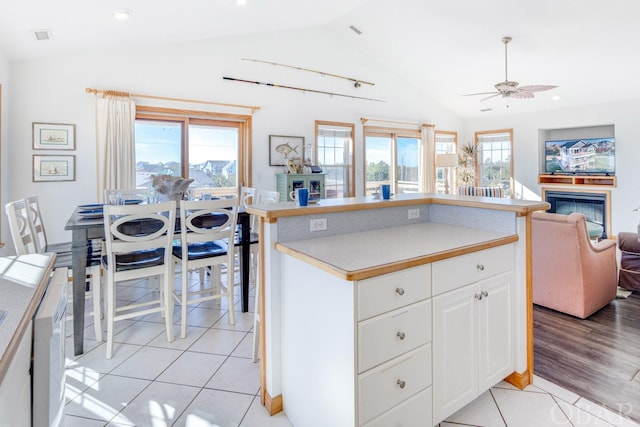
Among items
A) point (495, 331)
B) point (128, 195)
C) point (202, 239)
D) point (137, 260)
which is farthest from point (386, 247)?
point (128, 195)

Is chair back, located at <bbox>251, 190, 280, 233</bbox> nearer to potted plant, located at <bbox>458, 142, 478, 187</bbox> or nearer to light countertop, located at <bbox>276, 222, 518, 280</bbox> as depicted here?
light countertop, located at <bbox>276, 222, 518, 280</bbox>

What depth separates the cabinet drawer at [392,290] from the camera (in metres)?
1.41

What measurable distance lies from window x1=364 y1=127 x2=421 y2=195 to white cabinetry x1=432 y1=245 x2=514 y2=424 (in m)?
4.83

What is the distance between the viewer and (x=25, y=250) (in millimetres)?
2430

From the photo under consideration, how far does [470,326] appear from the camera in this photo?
1.84 metres

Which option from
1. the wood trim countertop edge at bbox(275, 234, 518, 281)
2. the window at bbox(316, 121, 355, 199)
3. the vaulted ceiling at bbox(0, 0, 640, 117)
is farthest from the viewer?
the window at bbox(316, 121, 355, 199)

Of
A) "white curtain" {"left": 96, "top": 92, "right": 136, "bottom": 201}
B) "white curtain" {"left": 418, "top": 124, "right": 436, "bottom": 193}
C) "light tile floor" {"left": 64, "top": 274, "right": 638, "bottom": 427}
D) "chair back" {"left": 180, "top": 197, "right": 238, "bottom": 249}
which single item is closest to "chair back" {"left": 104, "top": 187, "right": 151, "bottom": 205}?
"white curtain" {"left": 96, "top": 92, "right": 136, "bottom": 201}

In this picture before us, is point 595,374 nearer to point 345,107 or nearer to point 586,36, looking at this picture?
point 586,36

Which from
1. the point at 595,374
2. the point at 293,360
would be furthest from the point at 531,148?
the point at 293,360

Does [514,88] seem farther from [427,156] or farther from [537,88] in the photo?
[427,156]

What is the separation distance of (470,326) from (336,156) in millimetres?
4862

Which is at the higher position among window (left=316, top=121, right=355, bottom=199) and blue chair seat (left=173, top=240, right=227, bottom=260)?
window (left=316, top=121, right=355, bottom=199)

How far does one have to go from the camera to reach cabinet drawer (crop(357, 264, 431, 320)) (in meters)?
1.41

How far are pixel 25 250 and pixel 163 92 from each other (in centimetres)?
298
